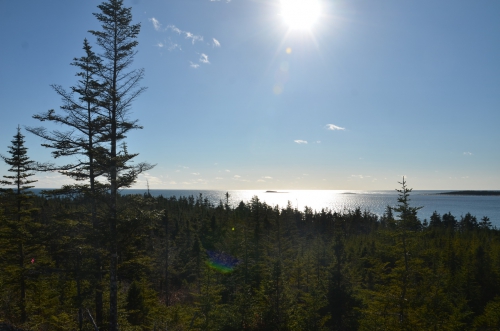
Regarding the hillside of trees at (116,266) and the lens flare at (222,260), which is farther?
the lens flare at (222,260)

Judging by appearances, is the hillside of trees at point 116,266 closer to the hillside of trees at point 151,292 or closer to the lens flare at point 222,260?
the hillside of trees at point 151,292

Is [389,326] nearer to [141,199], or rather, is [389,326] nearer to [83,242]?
[141,199]

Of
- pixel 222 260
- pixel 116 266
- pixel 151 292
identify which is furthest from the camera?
pixel 222 260

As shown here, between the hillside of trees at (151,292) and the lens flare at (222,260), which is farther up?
the hillside of trees at (151,292)

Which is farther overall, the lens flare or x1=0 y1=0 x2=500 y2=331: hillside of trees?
the lens flare

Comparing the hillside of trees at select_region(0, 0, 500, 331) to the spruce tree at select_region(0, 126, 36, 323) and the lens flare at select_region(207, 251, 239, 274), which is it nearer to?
the spruce tree at select_region(0, 126, 36, 323)

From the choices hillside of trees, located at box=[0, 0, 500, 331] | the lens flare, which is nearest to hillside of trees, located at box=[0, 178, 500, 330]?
hillside of trees, located at box=[0, 0, 500, 331]

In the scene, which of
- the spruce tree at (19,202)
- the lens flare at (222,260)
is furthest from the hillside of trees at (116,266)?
the lens flare at (222,260)

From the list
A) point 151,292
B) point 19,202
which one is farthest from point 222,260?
point 19,202

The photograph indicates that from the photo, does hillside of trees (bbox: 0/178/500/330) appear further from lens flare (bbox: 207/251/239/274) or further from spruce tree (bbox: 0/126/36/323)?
lens flare (bbox: 207/251/239/274)

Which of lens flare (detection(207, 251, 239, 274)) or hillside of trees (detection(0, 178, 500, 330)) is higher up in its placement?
hillside of trees (detection(0, 178, 500, 330))

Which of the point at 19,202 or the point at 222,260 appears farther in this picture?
the point at 222,260

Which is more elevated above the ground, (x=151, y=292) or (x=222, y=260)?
(x=151, y=292)

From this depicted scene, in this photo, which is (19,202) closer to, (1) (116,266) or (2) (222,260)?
(1) (116,266)
